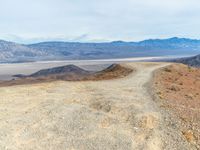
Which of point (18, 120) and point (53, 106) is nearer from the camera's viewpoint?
point (18, 120)

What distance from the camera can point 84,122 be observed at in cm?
2233

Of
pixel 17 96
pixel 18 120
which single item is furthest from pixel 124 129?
pixel 17 96

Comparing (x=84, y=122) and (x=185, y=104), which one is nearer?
(x=84, y=122)

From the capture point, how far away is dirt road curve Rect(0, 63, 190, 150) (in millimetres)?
19516

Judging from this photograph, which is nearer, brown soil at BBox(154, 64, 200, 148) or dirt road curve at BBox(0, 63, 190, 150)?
dirt road curve at BBox(0, 63, 190, 150)

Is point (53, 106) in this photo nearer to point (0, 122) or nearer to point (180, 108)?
point (0, 122)

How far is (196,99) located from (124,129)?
38.4 feet

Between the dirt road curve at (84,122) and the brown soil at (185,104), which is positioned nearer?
the dirt road curve at (84,122)

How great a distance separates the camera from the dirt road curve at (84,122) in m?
19.5

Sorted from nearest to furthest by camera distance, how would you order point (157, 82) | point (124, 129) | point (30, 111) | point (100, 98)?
point (124, 129) < point (30, 111) < point (100, 98) < point (157, 82)

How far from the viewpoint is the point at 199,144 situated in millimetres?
19938

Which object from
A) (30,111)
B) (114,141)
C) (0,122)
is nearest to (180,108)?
(114,141)

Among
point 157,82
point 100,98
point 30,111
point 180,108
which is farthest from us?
point 157,82

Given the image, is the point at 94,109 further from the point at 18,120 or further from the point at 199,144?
the point at 199,144
